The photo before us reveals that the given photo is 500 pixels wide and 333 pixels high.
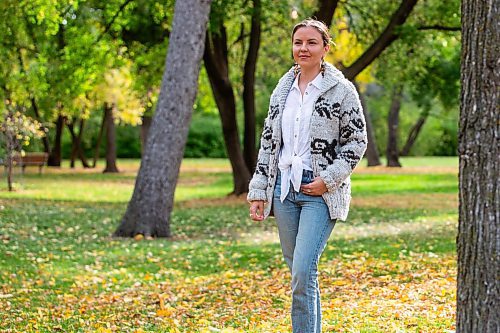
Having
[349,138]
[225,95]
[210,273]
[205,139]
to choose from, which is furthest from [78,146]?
[349,138]

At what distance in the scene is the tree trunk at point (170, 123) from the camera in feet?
43.5

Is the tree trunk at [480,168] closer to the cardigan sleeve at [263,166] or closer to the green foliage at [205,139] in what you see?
the cardigan sleeve at [263,166]

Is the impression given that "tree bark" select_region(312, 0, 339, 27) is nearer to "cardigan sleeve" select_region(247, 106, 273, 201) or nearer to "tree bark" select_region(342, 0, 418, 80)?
"tree bark" select_region(342, 0, 418, 80)

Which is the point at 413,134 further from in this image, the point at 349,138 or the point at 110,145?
the point at 349,138

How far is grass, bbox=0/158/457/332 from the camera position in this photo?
7000mm

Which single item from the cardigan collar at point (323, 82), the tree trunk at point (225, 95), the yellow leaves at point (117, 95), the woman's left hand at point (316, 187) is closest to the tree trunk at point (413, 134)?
the yellow leaves at point (117, 95)

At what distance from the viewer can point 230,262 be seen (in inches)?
437

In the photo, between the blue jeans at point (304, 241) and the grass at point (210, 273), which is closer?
the blue jeans at point (304, 241)

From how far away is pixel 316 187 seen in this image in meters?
4.82

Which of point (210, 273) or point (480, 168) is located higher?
point (480, 168)

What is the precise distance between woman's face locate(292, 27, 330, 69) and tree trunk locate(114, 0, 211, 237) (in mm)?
8369

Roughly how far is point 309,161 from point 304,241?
17.5 inches

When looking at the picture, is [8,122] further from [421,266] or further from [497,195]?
[497,195]

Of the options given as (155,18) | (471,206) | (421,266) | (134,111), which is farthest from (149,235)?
(134,111)
